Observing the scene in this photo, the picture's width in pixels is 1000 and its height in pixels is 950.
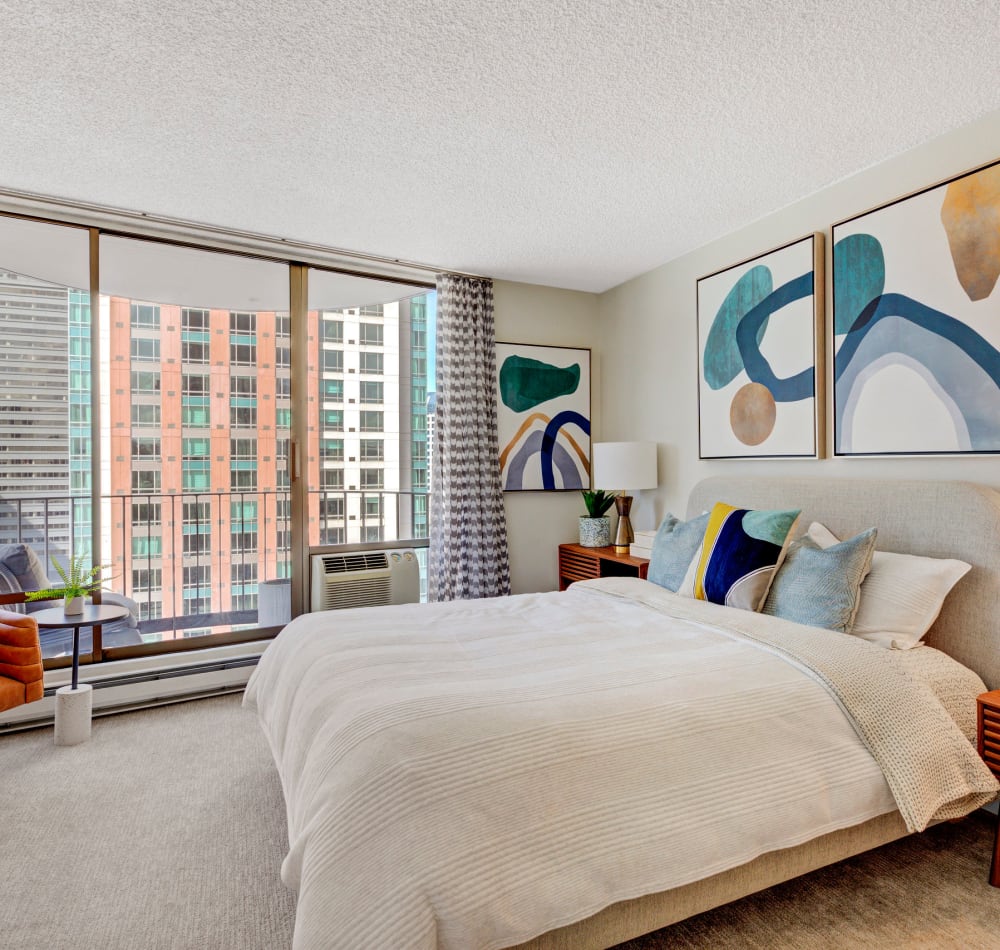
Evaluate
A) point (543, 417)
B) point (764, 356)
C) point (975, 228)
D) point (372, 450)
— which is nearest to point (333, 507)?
point (372, 450)

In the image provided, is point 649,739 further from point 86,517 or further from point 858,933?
point 86,517

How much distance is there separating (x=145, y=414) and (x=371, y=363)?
142 centimetres

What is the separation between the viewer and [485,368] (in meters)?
4.23

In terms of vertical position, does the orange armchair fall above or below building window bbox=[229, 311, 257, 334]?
below

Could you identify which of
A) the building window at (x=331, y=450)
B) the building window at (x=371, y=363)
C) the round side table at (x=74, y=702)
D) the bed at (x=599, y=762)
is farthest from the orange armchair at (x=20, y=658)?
the building window at (x=371, y=363)

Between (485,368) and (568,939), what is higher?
(485,368)

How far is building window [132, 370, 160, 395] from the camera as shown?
369cm

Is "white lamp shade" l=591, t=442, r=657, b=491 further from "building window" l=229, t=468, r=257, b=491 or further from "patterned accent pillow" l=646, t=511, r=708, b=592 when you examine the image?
"building window" l=229, t=468, r=257, b=491

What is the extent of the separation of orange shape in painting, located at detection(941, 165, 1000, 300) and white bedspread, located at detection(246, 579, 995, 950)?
1.53 metres

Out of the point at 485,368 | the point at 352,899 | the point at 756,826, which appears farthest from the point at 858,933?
the point at 485,368

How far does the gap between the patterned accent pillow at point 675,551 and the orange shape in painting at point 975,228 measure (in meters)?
1.40

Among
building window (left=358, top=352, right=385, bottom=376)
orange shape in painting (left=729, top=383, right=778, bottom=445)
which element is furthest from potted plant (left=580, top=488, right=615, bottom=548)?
building window (left=358, top=352, right=385, bottom=376)

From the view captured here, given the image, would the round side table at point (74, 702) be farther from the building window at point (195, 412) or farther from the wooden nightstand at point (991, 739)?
the wooden nightstand at point (991, 739)

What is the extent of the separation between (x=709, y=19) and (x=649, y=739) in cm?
205
